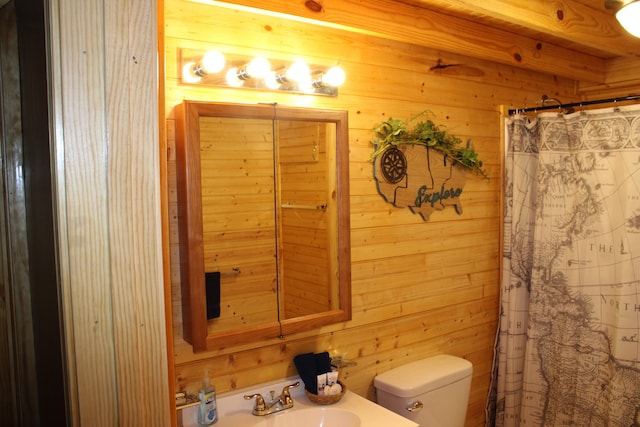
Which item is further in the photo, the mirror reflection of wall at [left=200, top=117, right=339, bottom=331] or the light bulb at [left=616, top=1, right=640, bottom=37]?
the mirror reflection of wall at [left=200, top=117, right=339, bottom=331]

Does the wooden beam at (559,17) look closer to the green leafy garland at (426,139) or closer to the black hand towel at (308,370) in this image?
the green leafy garland at (426,139)

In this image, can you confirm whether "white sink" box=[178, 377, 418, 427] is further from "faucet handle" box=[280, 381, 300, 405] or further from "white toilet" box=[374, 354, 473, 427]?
"white toilet" box=[374, 354, 473, 427]

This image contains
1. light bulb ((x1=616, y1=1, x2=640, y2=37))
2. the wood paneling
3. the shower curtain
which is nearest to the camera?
the wood paneling

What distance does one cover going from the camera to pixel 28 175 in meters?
0.74

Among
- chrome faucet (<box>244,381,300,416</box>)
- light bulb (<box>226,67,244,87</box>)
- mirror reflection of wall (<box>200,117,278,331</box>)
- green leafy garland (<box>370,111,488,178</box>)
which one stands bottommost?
chrome faucet (<box>244,381,300,416</box>)

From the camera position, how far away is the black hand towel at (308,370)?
1.90m

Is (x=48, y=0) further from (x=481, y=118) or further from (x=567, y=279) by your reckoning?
(x=567, y=279)

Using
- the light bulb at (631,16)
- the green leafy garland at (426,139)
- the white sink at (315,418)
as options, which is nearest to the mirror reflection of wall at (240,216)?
the white sink at (315,418)

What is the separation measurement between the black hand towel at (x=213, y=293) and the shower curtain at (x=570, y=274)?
1728 mm

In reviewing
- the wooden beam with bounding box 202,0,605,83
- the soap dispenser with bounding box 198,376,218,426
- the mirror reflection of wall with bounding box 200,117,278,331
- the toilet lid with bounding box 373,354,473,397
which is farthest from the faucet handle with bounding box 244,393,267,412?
the wooden beam with bounding box 202,0,605,83

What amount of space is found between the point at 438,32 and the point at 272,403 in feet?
5.72

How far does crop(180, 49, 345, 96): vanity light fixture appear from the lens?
5.50ft

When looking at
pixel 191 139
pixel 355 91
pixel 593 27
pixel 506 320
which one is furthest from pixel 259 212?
pixel 593 27

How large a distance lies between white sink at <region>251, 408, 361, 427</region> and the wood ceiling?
1.48m
